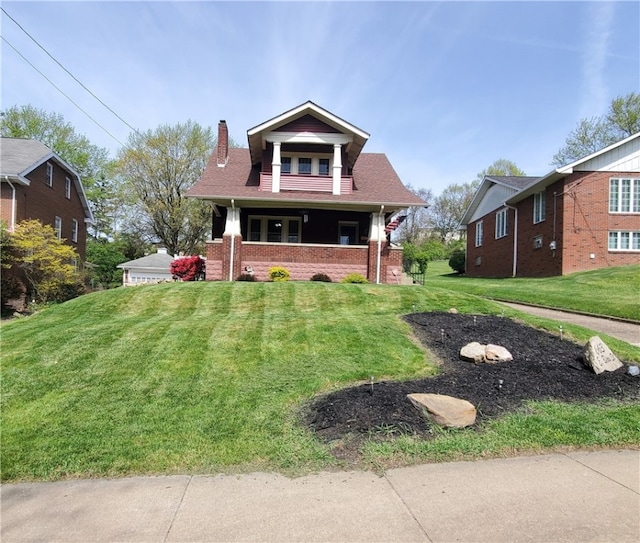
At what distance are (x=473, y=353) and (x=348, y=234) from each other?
12.7m

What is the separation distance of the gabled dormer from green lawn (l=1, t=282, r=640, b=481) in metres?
7.94

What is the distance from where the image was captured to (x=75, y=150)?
4369 centimetres

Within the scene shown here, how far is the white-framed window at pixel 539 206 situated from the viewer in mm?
22797

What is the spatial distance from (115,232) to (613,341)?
46584mm

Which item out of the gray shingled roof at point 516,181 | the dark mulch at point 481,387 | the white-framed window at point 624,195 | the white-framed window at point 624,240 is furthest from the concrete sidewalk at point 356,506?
the gray shingled roof at point 516,181

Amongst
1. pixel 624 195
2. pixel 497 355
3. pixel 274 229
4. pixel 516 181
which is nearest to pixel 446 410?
pixel 497 355

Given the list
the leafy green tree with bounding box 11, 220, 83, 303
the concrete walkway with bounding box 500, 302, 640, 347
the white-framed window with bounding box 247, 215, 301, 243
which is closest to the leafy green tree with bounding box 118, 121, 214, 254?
the leafy green tree with bounding box 11, 220, 83, 303

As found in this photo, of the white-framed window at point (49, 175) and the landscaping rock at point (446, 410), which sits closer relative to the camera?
the landscaping rock at point (446, 410)

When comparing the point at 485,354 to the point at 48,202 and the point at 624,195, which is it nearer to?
the point at 624,195

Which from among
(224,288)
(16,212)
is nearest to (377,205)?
(224,288)

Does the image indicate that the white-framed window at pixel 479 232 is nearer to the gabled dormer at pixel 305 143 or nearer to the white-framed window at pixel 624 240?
the white-framed window at pixel 624 240

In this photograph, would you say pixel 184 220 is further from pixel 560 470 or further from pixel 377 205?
pixel 560 470

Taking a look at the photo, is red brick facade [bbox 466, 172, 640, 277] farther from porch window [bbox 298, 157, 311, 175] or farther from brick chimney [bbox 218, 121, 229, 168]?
brick chimney [bbox 218, 121, 229, 168]

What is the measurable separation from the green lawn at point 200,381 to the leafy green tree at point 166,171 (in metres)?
28.7
